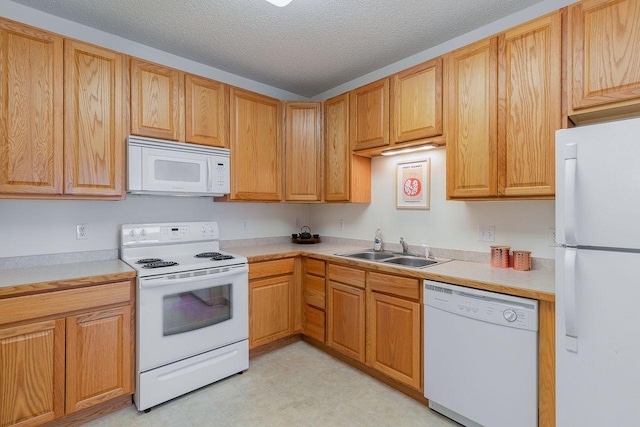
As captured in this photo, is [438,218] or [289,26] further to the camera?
[438,218]

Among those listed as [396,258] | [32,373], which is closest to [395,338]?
[396,258]

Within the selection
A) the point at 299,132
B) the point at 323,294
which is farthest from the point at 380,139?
the point at 323,294

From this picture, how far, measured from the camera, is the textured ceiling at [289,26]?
2113 mm

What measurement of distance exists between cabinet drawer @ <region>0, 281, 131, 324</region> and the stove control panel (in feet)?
1.87

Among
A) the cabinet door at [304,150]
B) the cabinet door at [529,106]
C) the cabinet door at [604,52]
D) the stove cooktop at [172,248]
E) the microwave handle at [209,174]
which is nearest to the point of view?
the cabinet door at [604,52]

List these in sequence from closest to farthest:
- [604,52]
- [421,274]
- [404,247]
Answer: [604,52] < [421,274] < [404,247]

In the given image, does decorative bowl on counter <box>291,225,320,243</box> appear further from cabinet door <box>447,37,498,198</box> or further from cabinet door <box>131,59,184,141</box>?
cabinet door <box>447,37,498,198</box>

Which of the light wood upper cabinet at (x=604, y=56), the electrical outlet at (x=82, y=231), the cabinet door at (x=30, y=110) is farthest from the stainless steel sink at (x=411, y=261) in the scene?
the cabinet door at (x=30, y=110)

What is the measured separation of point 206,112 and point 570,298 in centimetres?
275

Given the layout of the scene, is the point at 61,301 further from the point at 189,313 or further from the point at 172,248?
the point at 172,248

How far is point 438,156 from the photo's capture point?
2686 millimetres

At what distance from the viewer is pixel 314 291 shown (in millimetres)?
2965

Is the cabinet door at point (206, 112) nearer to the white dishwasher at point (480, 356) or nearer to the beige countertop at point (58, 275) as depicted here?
the beige countertop at point (58, 275)

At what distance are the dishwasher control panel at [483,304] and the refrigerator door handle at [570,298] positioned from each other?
0.54 feet
